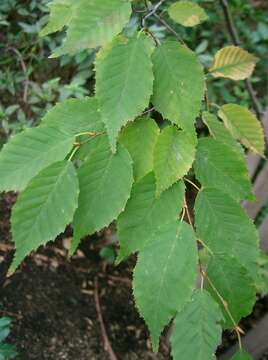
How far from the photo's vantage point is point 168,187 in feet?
2.35

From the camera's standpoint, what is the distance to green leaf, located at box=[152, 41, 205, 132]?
27.6 inches

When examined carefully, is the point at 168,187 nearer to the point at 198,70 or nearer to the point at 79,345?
the point at 198,70

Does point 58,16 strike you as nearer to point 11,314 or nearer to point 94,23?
point 94,23

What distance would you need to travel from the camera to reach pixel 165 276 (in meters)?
0.66

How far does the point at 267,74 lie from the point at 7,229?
1970 millimetres

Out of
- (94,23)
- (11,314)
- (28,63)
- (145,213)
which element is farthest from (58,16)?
(28,63)

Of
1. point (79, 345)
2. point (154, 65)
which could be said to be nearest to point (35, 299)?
point (79, 345)

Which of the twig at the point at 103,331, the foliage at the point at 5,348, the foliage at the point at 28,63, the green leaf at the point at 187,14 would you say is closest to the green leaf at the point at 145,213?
the green leaf at the point at 187,14

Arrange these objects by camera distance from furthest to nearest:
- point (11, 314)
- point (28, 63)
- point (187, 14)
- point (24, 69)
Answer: point (28, 63), point (24, 69), point (11, 314), point (187, 14)

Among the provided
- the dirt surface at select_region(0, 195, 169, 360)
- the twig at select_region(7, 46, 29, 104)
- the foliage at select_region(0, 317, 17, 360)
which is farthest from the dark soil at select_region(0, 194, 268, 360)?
the twig at select_region(7, 46, 29, 104)

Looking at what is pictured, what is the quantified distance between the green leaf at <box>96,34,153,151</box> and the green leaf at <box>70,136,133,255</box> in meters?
0.04

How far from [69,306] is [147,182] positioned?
4.63 feet

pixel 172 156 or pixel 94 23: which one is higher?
pixel 94 23

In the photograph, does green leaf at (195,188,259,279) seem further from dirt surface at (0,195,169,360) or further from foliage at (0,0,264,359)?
dirt surface at (0,195,169,360)
